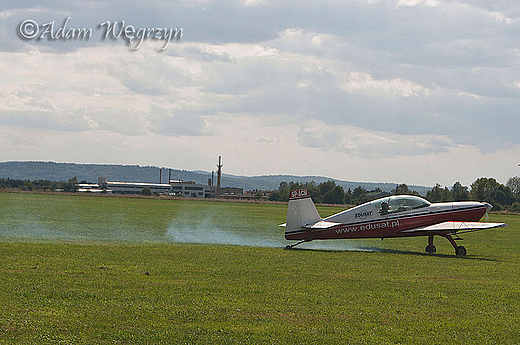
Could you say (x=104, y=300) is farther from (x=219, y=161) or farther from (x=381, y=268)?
(x=219, y=161)

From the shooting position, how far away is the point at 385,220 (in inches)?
802

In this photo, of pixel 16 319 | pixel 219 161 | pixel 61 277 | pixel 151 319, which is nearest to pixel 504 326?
pixel 151 319

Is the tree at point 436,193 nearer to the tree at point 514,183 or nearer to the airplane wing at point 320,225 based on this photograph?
the tree at point 514,183

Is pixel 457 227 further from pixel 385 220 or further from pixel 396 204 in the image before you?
pixel 385 220

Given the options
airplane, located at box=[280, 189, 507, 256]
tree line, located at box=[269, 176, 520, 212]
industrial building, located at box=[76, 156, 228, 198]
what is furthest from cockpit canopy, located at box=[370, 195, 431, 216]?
industrial building, located at box=[76, 156, 228, 198]

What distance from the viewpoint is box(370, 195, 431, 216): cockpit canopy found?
20484mm

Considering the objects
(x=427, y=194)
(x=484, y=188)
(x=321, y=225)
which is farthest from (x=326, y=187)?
(x=321, y=225)

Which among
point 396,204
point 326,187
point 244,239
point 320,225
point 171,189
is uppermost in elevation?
point 326,187

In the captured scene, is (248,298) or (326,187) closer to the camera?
(248,298)

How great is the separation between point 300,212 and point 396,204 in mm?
3298

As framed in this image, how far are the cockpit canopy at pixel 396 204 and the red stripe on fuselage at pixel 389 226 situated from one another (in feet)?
0.92

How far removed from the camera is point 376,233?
66.6 feet

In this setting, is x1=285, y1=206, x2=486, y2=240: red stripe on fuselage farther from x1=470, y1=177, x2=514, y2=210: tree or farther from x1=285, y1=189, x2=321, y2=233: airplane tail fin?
x1=470, y1=177, x2=514, y2=210: tree

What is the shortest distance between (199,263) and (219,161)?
143 metres
